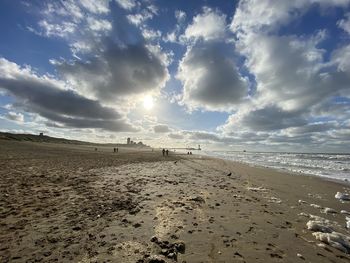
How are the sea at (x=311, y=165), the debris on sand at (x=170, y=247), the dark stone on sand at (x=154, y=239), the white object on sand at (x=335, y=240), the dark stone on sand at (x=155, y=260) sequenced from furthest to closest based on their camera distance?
1. the sea at (x=311, y=165)
2. the white object on sand at (x=335, y=240)
3. the dark stone on sand at (x=154, y=239)
4. the debris on sand at (x=170, y=247)
5. the dark stone on sand at (x=155, y=260)

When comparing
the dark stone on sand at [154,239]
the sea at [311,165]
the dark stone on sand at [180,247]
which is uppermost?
the sea at [311,165]

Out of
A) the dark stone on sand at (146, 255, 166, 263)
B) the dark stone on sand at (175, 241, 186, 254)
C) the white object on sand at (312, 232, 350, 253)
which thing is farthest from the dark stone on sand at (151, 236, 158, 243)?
the white object on sand at (312, 232, 350, 253)

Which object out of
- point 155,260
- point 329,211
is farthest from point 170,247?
point 329,211

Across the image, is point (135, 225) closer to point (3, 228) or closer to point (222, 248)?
point (222, 248)

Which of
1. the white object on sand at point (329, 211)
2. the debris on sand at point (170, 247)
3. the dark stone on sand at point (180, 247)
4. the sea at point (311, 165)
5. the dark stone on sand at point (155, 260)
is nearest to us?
the dark stone on sand at point (155, 260)

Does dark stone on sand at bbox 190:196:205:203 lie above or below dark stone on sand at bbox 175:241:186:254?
above

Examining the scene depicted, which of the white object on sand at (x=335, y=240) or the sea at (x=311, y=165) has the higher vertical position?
the sea at (x=311, y=165)

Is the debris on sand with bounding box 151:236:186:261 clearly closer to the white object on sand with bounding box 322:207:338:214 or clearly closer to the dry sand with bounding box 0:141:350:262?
the dry sand with bounding box 0:141:350:262

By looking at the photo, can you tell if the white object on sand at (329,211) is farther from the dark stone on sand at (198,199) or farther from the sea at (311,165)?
the sea at (311,165)

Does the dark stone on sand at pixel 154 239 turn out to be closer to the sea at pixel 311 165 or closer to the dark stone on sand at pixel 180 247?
the dark stone on sand at pixel 180 247

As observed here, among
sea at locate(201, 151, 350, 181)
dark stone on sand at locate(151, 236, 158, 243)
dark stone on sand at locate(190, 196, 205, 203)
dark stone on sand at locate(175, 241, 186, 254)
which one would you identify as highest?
sea at locate(201, 151, 350, 181)

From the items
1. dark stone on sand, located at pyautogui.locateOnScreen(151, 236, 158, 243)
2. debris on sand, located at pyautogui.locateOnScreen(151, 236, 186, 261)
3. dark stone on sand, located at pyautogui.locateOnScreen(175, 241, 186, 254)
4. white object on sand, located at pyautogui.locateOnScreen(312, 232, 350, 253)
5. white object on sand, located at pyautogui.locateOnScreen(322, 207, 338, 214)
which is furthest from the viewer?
white object on sand, located at pyautogui.locateOnScreen(322, 207, 338, 214)

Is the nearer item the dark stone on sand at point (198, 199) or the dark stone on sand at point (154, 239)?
the dark stone on sand at point (154, 239)

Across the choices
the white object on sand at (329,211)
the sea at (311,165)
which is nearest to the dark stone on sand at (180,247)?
the white object on sand at (329,211)
